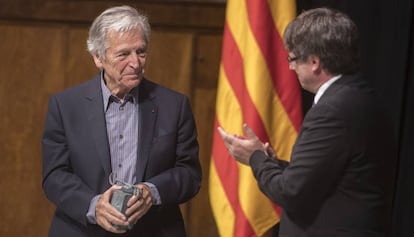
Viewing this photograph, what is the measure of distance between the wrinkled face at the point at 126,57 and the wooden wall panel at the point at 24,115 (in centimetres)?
147

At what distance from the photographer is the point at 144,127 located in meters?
2.72

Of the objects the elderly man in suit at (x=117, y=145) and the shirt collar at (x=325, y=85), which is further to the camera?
the elderly man in suit at (x=117, y=145)

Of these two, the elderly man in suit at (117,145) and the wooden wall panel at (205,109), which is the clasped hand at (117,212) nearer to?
the elderly man in suit at (117,145)

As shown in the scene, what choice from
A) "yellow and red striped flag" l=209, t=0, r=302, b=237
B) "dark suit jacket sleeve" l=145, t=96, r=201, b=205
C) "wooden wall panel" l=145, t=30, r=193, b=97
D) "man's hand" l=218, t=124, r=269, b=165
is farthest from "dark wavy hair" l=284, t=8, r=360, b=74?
"wooden wall panel" l=145, t=30, r=193, b=97

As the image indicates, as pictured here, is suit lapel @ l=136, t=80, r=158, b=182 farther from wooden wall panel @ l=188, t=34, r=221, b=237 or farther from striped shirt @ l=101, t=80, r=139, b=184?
wooden wall panel @ l=188, t=34, r=221, b=237

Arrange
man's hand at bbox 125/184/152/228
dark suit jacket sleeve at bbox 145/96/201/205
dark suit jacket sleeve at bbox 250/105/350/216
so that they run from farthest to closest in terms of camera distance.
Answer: dark suit jacket sleeve at bbox 145/96/201/205 → man's hand at bbox 125/184/152/228 → dark suit jacket sleeve at bbox 250/105/350/216

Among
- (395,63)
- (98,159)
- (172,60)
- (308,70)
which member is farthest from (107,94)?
(395,63)

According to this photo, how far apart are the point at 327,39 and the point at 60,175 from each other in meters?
0.96

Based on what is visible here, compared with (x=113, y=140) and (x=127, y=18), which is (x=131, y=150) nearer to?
(x=113, y=140)

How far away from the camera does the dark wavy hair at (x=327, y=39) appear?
7.65 ft

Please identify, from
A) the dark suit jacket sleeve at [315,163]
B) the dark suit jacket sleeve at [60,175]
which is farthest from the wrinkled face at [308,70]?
the dark suit jacket sleeve at [60,175]

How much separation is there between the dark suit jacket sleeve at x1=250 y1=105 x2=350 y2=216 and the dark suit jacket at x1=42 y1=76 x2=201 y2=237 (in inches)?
19.1

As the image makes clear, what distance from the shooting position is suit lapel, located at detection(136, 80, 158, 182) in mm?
2684

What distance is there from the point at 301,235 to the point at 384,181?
10.8 inches
